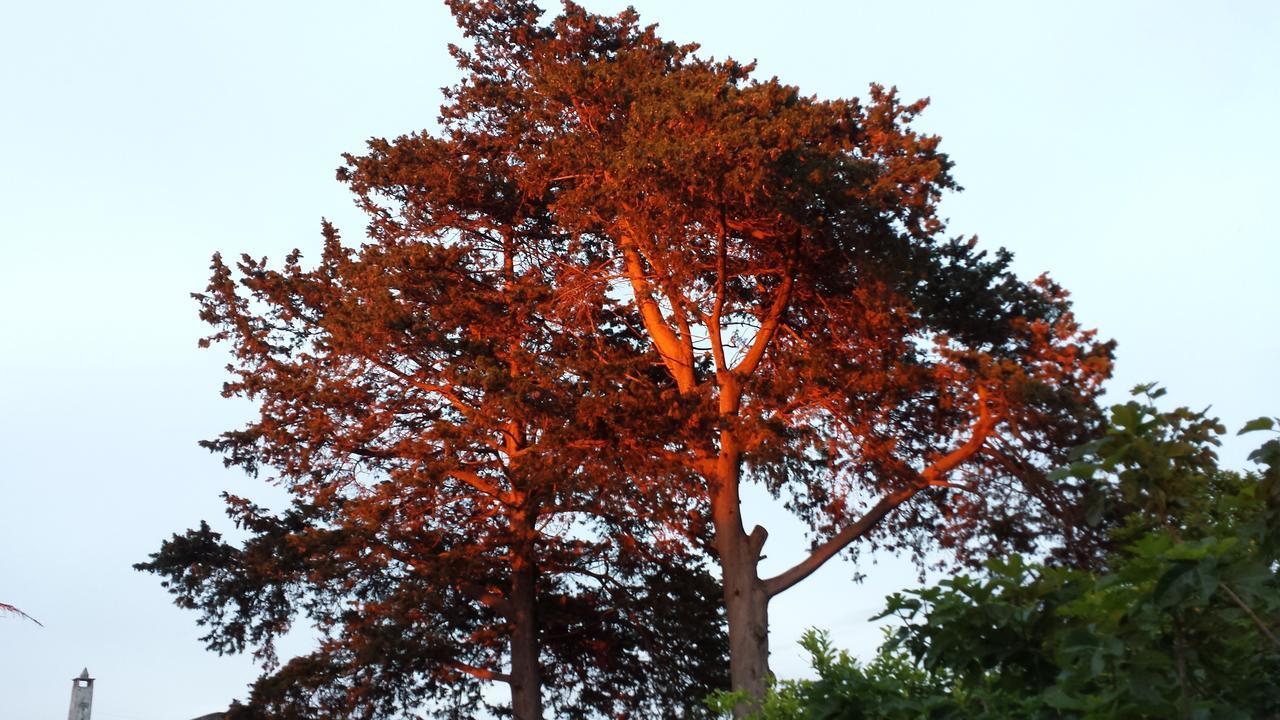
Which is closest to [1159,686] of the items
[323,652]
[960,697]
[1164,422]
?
[1164,422]

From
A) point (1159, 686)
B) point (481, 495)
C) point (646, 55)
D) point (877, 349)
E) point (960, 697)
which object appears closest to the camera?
point (1159, 686)

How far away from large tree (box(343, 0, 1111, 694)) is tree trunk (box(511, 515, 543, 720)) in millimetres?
3297

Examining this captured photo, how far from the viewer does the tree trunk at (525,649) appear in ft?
61.9

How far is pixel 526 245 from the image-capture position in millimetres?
19984

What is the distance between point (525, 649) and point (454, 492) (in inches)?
106

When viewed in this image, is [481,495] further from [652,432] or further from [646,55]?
[646,55]

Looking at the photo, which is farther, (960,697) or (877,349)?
(877,349)

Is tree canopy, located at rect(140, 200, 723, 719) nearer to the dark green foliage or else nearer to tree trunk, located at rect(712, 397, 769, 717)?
tree trunk, located at rect(712, 397, 769, 717)

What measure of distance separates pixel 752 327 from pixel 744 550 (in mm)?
3360

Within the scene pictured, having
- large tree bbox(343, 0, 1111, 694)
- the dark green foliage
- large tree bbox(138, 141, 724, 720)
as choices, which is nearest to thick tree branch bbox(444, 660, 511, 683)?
large tree bbox(138, 141, 724, 720)

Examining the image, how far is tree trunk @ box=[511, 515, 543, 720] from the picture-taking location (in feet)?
61.9

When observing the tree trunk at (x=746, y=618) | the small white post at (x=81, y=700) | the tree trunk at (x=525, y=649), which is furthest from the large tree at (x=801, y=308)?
the small white post at (x=81, y=700)

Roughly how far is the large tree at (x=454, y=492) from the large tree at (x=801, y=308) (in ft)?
3.18

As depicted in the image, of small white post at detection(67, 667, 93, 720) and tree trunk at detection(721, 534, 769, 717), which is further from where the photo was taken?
small white post at detection(67, 667, 93, 720)
